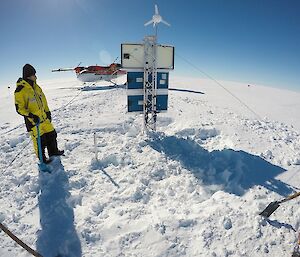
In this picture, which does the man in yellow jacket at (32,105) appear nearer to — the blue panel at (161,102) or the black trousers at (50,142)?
the black trousers at (50,142)

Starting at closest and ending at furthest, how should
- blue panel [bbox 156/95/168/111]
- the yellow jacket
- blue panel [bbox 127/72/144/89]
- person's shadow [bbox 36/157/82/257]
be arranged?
person's shadow [bbox 36/157/82/257] < the yellow jacket < blue panel [bbox 127/72/144/89] < blue panel [bbox 156/95/168/111]

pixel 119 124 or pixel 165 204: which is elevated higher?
pixel 119 124

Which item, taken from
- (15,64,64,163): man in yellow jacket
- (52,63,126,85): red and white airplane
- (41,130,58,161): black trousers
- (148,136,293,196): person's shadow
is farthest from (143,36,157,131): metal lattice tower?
(52,63,126,85): red and white airplane

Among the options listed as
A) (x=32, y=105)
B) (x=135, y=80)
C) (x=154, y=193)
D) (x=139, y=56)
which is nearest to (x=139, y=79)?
(x=135, y=80)

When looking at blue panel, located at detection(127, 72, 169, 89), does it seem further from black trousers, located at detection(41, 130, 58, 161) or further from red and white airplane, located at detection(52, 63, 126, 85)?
red and white airplane, located at detection(52, 63, 126, 85)

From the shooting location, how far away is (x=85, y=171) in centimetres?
718

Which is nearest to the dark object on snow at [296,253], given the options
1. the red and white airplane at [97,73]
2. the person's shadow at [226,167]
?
the person's shadow at [226,167]

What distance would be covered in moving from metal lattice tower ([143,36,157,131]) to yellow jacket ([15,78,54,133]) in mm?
4309

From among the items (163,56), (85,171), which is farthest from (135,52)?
(85,171)

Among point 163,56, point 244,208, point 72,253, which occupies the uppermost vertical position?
point 163,56

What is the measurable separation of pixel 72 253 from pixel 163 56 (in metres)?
7.77

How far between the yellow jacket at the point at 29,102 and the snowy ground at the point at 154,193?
1.53 meters

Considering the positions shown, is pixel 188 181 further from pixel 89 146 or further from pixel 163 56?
pixel 163 56

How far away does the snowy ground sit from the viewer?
4.60 m
